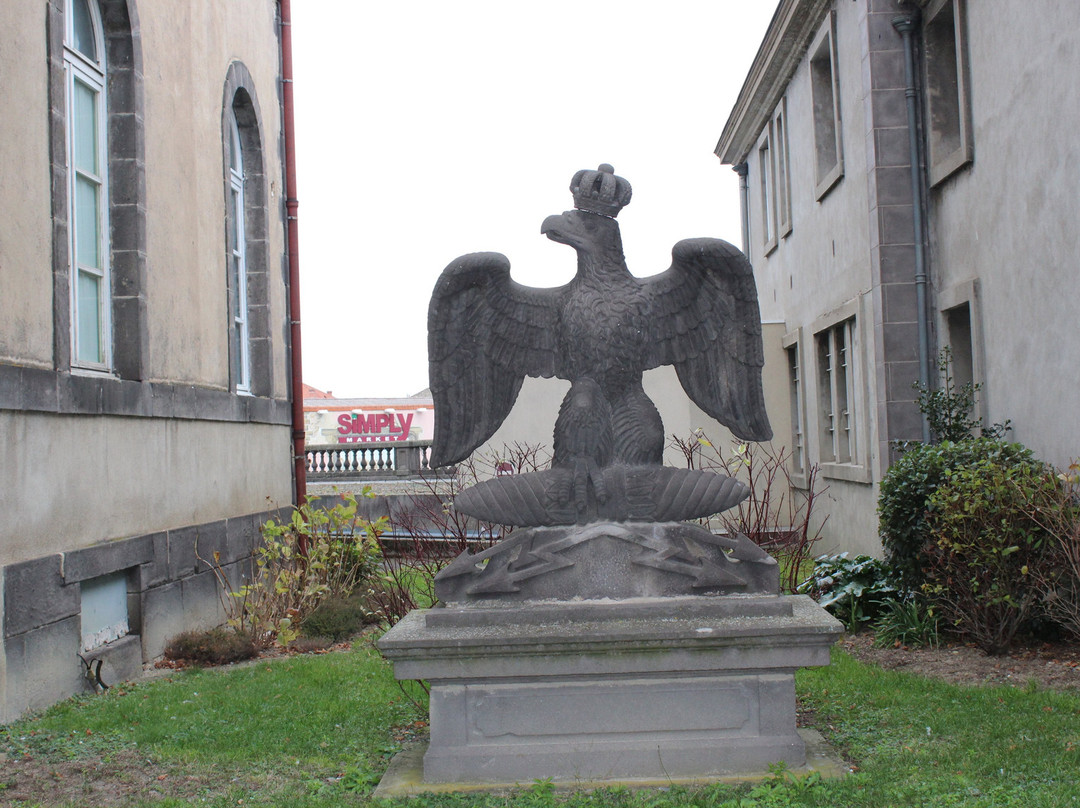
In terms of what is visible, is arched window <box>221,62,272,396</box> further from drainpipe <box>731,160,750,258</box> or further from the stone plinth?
drainpipe <box>731,160,750,258</box>

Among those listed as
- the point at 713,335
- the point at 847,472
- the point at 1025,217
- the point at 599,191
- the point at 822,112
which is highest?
the point at 822,112

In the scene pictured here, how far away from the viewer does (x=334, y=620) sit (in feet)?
28.1

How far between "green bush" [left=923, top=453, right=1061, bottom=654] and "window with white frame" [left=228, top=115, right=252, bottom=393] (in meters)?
6.72

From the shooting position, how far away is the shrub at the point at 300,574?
8352mm

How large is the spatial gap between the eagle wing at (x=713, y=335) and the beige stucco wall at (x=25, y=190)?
385 cm

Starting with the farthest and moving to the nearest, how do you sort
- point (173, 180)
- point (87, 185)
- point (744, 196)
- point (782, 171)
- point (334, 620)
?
point (744, 196) < point (782, 171) < point (173, 180) < point (334, 620) < point (87, 185)

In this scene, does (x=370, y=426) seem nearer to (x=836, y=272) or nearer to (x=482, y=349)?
(x=836, y=272)

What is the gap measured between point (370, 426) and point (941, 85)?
2905 centimetres

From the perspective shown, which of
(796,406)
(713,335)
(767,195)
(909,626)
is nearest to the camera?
(713,335)

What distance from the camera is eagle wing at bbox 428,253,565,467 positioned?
4.91 meters

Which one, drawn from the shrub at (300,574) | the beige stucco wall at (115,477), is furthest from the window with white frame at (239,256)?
the shrub at (300,574)

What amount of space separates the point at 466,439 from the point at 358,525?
15.1 feet

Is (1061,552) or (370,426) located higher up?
(370,426)

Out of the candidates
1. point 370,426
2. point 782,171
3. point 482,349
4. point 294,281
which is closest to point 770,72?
point 782,171
